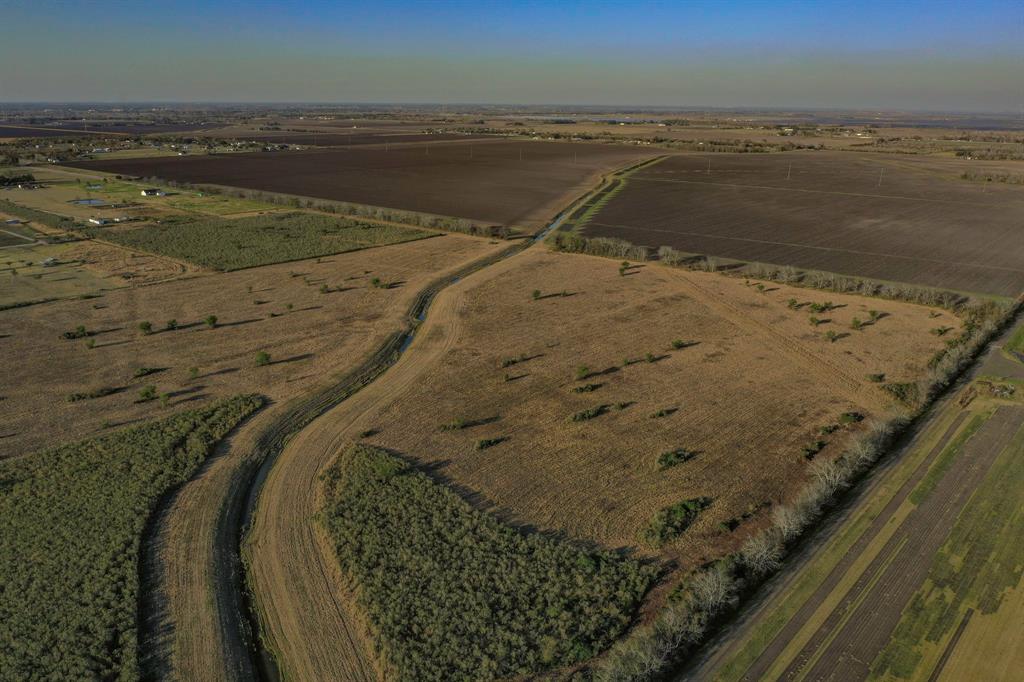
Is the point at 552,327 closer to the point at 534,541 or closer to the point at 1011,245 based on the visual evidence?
the point at 534,541

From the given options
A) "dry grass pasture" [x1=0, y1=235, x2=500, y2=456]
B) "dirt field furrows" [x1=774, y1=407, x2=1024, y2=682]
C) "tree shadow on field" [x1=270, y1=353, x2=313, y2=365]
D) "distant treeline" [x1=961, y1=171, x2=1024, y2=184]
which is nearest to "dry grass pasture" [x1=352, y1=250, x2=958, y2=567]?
"dirt field furrows" [x1=774, y1=407, x2=1024, y2=682]

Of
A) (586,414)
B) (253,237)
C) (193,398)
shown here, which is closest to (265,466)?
(193,398)

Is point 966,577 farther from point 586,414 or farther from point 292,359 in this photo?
point 292,359

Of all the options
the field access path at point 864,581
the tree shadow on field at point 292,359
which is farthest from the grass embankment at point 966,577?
the tree shadow on field at point 292,359

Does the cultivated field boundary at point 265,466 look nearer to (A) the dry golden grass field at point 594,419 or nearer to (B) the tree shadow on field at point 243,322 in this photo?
(A) the dry golden grass field at point 594,419

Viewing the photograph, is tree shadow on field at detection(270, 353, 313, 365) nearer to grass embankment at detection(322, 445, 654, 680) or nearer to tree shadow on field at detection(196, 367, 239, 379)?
tree shadow on field at detection(196, 367, 239, 379)

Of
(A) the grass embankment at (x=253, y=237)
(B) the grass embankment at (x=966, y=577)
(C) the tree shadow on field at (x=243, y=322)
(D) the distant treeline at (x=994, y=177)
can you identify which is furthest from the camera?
(D) the distant treeline at (x=994, y=177)
